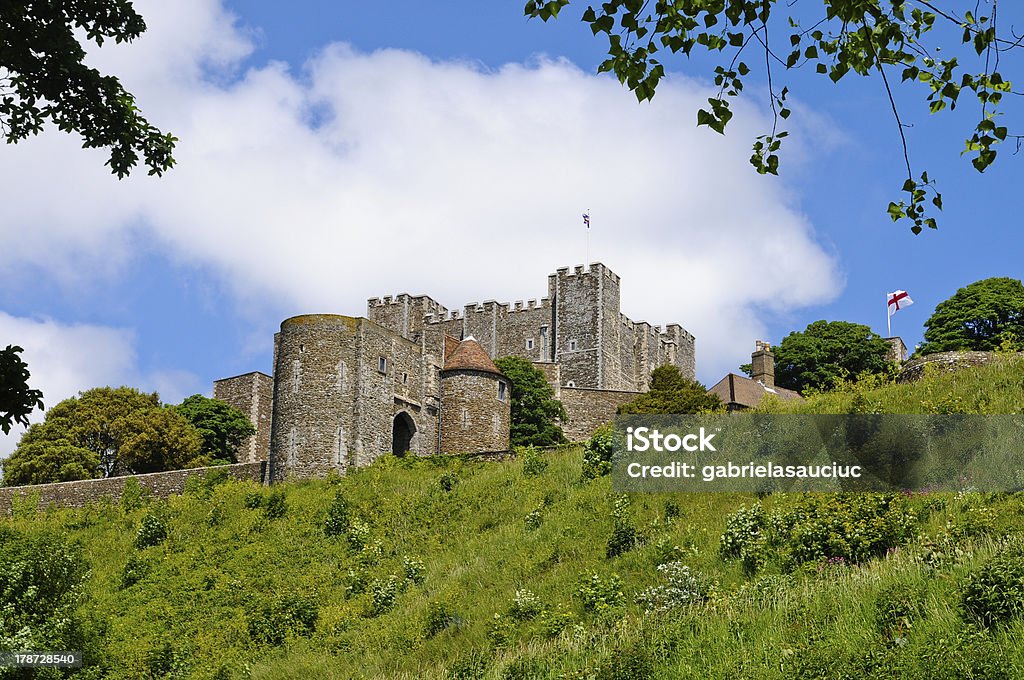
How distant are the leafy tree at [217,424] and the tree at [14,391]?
49.9 meters

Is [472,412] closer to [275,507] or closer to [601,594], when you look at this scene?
[275,507]

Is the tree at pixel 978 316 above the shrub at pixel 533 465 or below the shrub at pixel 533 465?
above

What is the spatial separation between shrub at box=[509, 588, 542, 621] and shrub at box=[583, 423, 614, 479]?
337 inches

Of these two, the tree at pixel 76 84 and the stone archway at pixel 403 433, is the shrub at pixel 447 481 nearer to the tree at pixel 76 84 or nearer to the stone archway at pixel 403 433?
the stone archway at pixel 403 433

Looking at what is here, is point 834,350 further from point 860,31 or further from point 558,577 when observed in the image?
point 860,31

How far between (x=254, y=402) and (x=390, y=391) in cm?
1891

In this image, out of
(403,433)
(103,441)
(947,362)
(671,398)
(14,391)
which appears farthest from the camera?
(103,441)

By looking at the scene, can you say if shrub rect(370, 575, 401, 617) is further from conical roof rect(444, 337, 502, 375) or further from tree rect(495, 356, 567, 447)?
tree rect(495, 356, 567, 447)

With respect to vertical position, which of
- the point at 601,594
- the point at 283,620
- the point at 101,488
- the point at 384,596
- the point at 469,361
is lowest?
the point at 283,620

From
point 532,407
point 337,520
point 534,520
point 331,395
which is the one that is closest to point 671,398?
point 532,407

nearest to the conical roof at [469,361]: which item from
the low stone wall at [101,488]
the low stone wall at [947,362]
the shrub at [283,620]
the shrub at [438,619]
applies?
the low stone wall at [101,488]

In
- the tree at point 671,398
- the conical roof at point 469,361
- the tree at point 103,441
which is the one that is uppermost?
the conical roof at point 469,361

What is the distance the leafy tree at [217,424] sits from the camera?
194 feet

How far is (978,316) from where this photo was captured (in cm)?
5744
